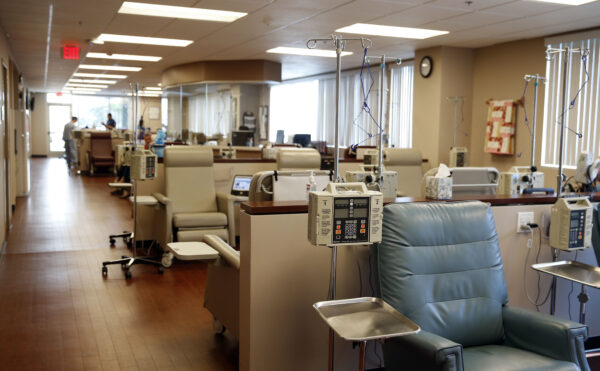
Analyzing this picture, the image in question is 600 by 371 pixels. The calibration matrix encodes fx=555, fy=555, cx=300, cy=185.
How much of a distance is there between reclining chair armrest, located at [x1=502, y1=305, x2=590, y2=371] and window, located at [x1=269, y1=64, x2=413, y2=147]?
6856 mm

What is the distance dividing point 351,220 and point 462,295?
2.36 ft

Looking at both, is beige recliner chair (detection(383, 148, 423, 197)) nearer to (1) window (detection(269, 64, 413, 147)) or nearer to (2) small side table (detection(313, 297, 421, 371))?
(1) window (detection(269, 64, 413, 147))

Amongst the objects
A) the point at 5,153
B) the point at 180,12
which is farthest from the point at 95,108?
the point at 180,12

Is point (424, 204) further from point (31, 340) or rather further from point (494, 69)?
point (494, 69)

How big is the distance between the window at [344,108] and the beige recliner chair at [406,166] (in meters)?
2.48

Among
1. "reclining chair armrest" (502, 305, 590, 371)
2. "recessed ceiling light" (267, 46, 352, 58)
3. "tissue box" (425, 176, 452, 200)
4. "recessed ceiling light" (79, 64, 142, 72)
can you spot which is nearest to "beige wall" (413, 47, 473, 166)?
"recessed ceiling light" (267, 46, 352, 58)

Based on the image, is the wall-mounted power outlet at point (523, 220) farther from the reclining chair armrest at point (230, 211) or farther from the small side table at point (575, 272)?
the reclining chair armrest at point (230, 211)

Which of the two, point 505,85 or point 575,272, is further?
point 505,85

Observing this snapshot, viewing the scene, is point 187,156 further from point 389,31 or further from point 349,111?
point 349,111

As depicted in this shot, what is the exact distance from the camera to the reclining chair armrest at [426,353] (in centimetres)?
209

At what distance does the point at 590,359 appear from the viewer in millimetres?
3330

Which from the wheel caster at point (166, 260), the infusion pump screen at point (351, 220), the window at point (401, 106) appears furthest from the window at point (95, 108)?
the infusion pump screen at point (351, 220)

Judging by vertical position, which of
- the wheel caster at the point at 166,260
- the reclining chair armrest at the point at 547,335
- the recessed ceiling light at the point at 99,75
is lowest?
the wheel caster at the point at 166,260

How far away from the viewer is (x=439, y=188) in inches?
124
